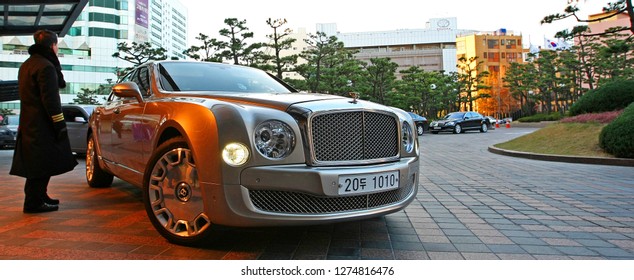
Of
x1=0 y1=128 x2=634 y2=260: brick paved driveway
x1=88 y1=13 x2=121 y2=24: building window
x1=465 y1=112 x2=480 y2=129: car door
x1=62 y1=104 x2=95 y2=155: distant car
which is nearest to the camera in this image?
x1=0 y1=128 x2=634 y2=260: brick paved driveway

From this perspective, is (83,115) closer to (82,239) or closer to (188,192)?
(82,239)

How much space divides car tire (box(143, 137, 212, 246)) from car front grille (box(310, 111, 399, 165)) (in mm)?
807

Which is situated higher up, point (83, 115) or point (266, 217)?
point (83, 115)

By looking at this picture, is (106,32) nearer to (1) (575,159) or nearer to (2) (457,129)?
(2) (457,129)

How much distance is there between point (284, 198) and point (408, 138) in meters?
1.17

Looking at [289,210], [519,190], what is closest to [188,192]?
[289,210]

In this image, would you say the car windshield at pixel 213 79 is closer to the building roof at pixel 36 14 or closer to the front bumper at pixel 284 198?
the front bumper at pixel 284 198

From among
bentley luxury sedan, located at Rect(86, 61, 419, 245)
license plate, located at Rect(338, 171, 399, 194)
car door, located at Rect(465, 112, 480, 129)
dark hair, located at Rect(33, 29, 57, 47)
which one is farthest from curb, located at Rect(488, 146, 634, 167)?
car door, located at Rect(465, 112, 480, 129)

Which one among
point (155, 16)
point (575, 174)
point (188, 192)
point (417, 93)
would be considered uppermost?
point (155, 16)

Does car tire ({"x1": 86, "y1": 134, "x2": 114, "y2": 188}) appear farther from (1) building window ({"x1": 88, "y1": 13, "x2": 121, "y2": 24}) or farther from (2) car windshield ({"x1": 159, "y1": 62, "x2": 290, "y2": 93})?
(1) building window ({"x1": 88, "y1": 13, "x2": 121, "y2": 24})

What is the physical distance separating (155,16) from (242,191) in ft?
371

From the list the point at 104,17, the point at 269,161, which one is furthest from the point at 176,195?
the point at 104,17

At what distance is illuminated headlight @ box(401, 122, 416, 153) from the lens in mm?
3132
